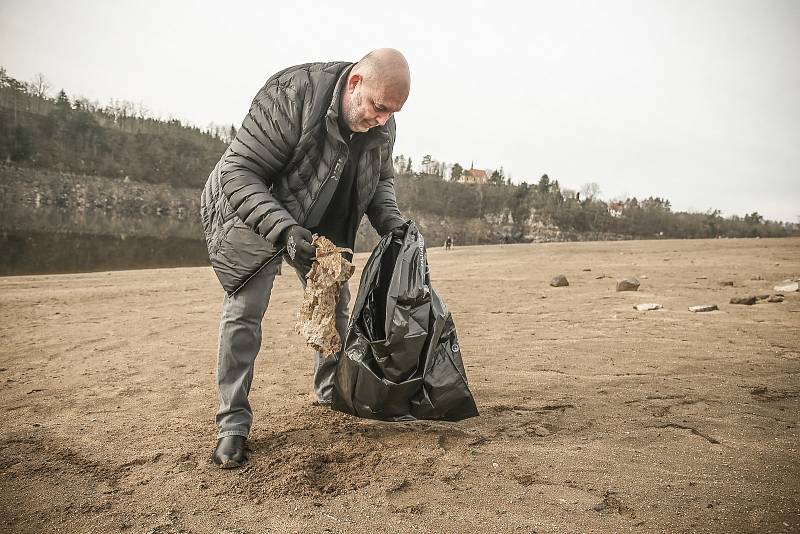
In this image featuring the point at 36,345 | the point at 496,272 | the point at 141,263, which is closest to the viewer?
the point at 36,345

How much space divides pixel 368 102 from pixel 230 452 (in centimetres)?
184

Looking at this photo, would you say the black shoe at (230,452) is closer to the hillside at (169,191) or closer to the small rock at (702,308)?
the small rock at (702,308)

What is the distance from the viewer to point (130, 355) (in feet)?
15.7

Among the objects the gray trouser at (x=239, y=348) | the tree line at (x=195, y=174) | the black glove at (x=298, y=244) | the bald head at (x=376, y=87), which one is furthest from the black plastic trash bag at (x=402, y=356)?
the tree line at (x=195, y=174)

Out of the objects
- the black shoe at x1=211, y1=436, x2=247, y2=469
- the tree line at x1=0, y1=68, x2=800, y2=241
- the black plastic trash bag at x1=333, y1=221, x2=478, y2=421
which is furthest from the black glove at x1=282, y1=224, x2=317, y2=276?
the tree line at x1=0, y1=68, x2=800, y2=241

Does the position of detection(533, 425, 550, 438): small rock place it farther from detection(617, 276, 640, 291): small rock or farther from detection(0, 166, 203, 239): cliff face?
detection(0, 166, 203, 239): cliff face

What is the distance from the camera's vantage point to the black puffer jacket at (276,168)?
246 centimetres

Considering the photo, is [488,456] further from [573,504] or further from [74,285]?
[74,285]

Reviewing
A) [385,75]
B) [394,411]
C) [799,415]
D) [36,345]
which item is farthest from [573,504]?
[36,345]

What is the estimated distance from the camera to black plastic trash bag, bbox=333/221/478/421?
8.29 feet

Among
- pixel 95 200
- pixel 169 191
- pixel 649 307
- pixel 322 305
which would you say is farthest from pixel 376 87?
pixel 169 191

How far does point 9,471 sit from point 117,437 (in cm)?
A: 51

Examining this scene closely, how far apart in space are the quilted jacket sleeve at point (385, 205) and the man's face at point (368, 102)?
0.51 meters

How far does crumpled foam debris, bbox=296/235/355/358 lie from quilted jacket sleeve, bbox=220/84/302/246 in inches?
11.6
